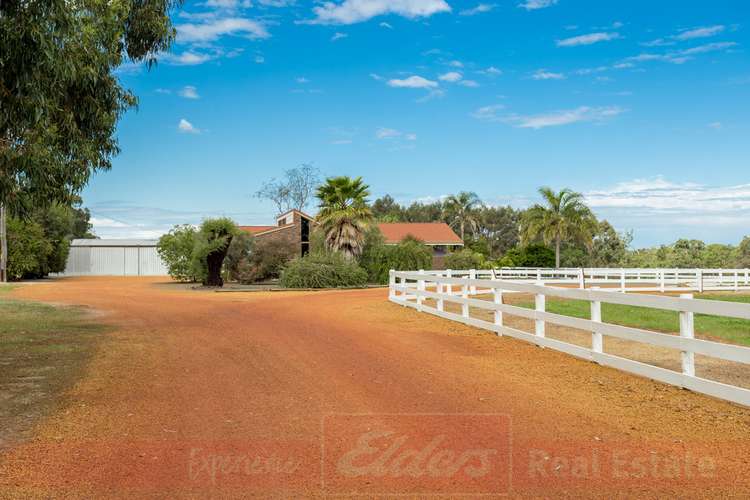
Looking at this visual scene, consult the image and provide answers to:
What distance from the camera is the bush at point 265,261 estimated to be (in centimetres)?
4200

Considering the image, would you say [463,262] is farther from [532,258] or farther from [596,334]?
[596,334]

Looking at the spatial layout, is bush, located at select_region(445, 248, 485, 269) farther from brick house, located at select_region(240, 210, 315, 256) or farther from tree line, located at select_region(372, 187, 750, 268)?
brick house, located at select_region(240, 210, 315, 256)

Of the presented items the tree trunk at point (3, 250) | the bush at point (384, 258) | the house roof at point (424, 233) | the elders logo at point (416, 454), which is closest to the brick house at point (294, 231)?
the bush at point (384, 258)

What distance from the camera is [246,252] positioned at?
4291cm

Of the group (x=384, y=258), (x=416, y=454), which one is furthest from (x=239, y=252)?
(x=416, y=454)

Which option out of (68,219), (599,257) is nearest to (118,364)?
(68,219)

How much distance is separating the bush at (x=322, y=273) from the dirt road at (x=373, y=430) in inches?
939

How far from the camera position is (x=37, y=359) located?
437 inches

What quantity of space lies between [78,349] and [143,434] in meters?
6.64

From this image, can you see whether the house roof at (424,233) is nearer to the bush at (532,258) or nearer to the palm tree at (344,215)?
the bush at (532,258)

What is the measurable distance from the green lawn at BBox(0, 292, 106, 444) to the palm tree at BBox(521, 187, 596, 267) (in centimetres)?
3984

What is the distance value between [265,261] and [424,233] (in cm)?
2386

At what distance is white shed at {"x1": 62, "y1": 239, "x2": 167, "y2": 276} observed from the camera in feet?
207

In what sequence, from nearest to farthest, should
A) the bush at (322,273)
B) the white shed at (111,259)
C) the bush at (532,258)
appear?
the bush at (322,273) → the bush at (532,258) → the white shed at (111,259)
